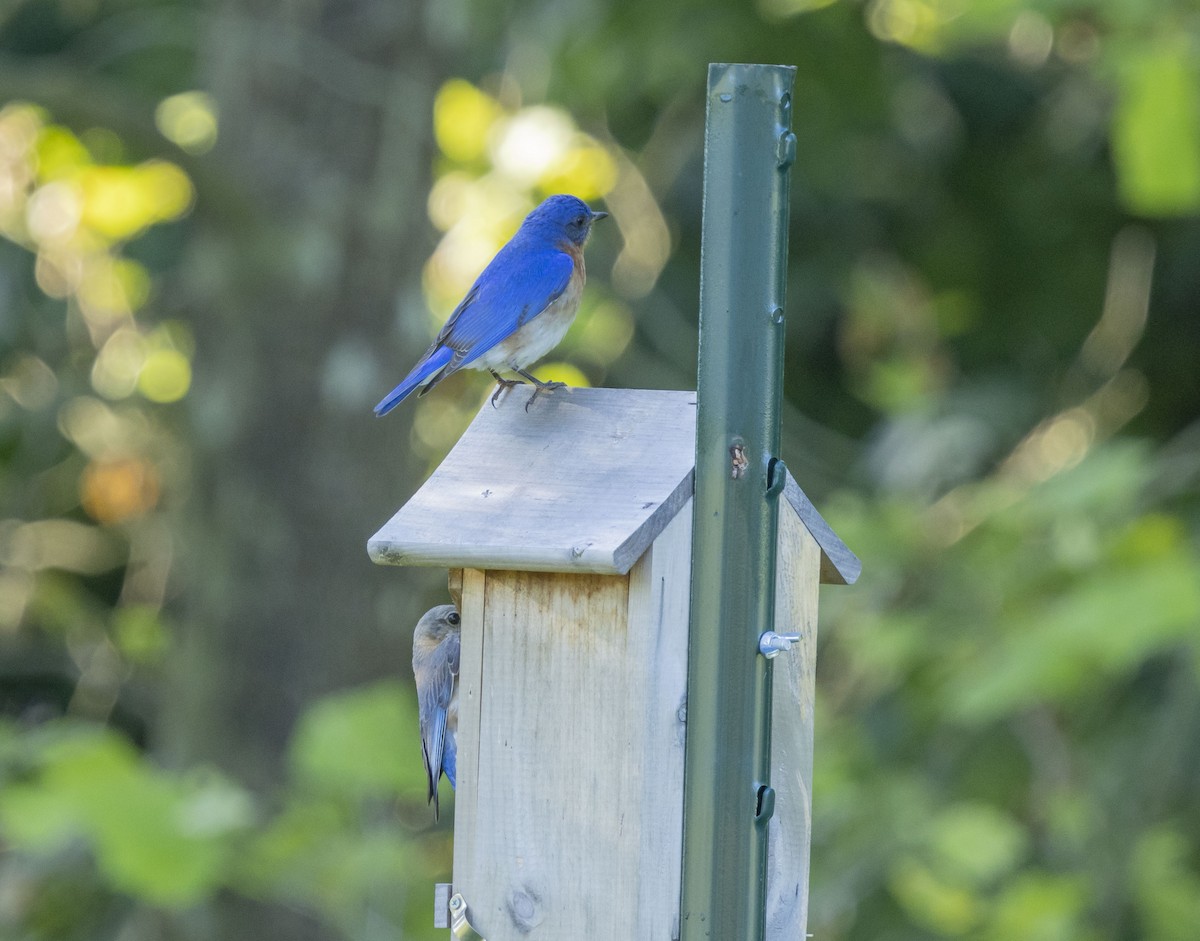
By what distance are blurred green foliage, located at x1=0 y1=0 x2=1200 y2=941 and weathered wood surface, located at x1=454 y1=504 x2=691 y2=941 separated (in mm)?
1944

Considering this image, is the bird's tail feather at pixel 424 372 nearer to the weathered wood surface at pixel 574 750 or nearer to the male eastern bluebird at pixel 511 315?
the male eastern bluebird at pixel 511 315

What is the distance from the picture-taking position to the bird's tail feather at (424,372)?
2896mm

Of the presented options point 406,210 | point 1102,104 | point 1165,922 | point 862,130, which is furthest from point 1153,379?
point 406,210

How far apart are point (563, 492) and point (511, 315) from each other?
0.81 meters

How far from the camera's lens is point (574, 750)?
7.89ft

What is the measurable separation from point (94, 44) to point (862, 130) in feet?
12.8

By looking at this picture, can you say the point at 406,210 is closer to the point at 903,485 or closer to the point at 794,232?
the point at 903,485

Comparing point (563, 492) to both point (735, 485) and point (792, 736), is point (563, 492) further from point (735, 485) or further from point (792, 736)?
point (792, 736)

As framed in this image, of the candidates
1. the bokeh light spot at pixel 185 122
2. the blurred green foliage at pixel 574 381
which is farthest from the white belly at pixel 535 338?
the bokeh light spot at pixel 185 122

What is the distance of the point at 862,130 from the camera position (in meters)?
7.11

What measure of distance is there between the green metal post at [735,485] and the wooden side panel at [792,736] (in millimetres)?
353

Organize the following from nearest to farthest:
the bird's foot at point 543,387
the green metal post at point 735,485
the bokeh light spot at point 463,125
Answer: the green metal post at point 735,485 < the bird's foot at point 543,387 < the bokeh light spot at point 463,125

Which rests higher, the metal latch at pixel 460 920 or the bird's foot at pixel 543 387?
the bird's foot at pixel 543 387

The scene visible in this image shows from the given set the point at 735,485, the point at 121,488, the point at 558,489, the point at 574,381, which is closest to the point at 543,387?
the point at 558,489
